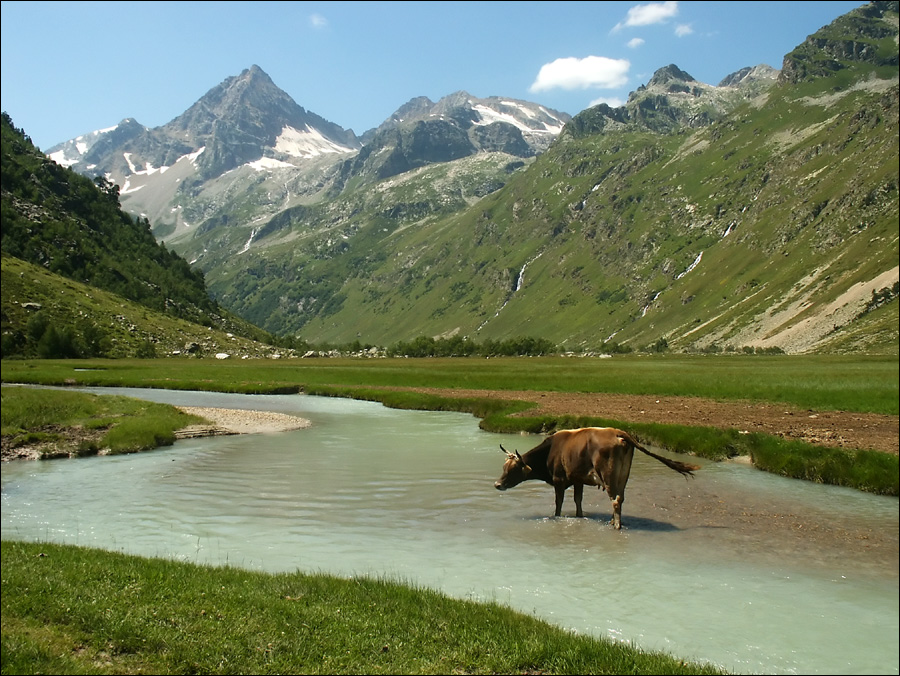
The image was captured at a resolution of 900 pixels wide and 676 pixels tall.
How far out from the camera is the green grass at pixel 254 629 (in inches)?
412

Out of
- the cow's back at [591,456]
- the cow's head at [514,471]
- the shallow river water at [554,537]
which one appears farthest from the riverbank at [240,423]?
the cow's back at [591,456]

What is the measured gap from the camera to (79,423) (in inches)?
1224

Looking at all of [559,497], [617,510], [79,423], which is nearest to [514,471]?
[559,497]

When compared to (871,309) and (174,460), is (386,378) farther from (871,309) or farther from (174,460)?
(871,309)

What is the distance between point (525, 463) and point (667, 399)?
40625 millimetres

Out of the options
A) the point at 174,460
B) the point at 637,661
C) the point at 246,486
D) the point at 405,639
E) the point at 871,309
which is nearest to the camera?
the point at 637,661

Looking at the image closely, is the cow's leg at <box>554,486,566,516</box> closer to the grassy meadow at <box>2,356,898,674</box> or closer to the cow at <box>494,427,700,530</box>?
the cow at <box>494,427,700,530</box>

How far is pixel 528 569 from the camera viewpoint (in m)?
16.8

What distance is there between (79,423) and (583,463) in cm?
2299

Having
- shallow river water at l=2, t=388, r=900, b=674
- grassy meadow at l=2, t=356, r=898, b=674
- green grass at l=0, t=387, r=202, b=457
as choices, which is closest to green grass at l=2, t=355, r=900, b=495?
grassy meadow at l=2, t=356, r=898, b=674

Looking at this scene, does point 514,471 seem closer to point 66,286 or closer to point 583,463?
point 583,463

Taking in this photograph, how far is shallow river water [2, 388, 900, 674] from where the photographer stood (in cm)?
1027

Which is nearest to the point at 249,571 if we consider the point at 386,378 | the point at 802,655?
the point at 802,655

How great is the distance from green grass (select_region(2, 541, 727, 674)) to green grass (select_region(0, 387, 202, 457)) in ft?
21.9
